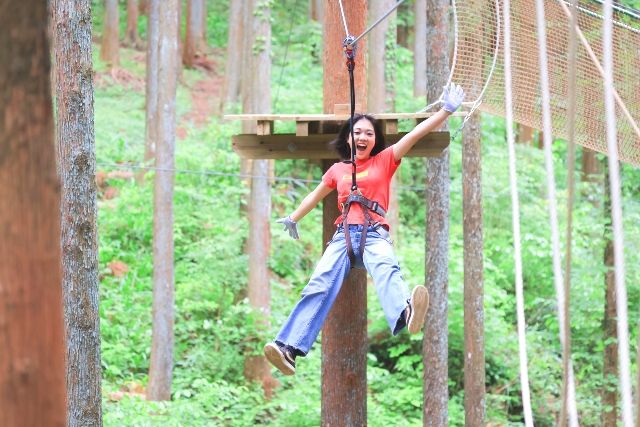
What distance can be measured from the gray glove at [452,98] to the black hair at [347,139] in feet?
2.02

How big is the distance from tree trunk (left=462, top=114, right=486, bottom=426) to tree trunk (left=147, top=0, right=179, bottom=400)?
4.00 metres

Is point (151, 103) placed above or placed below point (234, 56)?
below

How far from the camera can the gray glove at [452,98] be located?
5.75m

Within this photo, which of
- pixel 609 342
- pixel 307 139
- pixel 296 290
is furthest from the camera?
pixel 296 290

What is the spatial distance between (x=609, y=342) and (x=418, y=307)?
703 cm

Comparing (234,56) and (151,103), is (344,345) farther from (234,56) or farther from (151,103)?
(234,56)

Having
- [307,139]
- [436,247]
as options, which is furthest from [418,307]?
[436,247]

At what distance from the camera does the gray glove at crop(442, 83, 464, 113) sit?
575cm

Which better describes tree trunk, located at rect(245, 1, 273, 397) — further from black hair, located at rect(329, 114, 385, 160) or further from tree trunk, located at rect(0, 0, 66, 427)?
tree trunk, located at rect(0, 0, 66, 427)

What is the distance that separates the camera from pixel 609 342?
11617 mm

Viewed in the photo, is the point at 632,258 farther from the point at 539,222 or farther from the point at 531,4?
the point at 531,4

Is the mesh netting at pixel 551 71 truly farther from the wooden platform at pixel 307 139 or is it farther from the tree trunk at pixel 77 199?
the tree trunk at pixel 77 199

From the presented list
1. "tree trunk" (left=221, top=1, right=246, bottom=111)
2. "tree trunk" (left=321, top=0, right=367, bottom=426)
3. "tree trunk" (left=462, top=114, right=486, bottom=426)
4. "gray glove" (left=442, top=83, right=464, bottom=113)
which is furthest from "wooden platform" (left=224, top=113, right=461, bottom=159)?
"tree trunk" (left=221, top=1, right=246, bottom=111)

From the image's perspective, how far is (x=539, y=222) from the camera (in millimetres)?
15719
